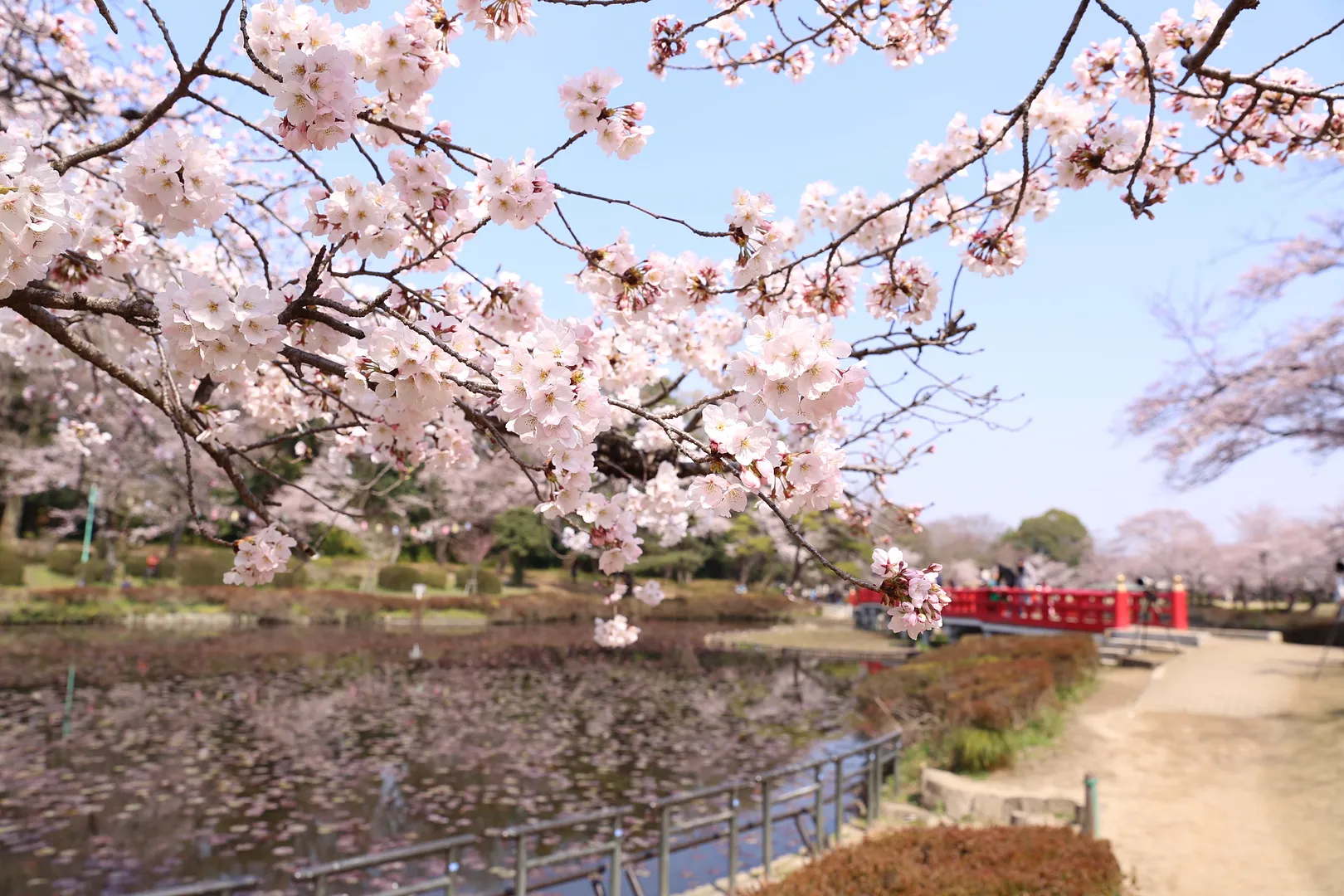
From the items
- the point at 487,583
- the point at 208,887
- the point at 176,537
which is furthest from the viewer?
the point at 487,583

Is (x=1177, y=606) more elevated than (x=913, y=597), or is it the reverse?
(x=913, y=597)

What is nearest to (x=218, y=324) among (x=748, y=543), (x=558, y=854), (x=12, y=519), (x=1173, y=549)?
(x=558, y=854)

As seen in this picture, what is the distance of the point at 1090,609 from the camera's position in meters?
20.3

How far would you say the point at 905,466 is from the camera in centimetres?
442

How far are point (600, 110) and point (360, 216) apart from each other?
779mm

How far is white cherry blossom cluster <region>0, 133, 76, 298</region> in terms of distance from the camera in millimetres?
1507

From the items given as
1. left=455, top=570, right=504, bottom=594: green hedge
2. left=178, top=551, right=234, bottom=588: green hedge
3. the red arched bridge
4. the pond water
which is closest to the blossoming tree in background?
the pond water

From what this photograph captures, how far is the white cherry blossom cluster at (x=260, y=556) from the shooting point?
8.65ft

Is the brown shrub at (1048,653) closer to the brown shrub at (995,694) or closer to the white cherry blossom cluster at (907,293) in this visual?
the brown shrub at (995,694)

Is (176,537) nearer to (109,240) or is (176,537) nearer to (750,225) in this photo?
(109,240)

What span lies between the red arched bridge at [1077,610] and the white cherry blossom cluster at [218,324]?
55.9ft

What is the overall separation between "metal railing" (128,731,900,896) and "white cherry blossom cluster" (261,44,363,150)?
105 inches

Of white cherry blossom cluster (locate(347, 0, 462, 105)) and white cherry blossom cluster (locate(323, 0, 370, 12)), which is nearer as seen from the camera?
white cherry blossom cluster (locate(323, 0, 370, 12))

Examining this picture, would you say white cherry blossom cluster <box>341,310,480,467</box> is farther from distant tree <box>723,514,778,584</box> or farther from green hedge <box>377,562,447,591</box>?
distant tree <box>723,514,778,584</box>
